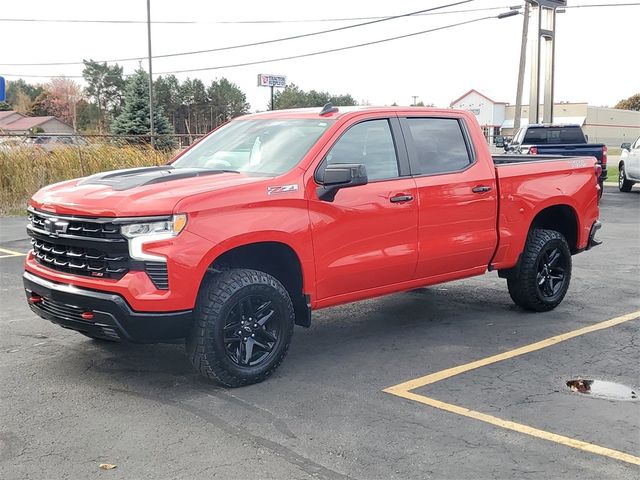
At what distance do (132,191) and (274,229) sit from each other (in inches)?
38.6

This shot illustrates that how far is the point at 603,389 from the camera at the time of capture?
4918mm

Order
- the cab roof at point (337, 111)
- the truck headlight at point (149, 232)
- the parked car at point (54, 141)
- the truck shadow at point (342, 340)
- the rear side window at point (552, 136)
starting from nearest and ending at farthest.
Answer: the truck headlight at point (149, 232) → the truck shadow at point (342, 340) → the cab roof at point (337, 111) → the parked car at point (54, 141) → the rear side window at point (552, 136)

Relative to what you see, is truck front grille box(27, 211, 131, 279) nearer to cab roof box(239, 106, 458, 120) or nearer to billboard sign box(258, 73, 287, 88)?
cab roof box(239, 106, 458, 120)

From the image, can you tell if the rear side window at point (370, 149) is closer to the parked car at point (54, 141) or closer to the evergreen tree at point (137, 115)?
the parked car at point (54, 141)

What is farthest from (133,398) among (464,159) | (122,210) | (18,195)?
(18,195)

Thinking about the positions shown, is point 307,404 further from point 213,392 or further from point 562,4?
point 562,4

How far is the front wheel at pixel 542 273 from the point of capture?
22.5ft

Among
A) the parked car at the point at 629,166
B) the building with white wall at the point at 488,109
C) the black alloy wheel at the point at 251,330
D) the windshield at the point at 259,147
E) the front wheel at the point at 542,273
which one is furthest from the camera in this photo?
the building with white wall at the point at 488,109

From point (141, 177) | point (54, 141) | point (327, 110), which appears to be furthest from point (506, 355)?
point (54, 141)

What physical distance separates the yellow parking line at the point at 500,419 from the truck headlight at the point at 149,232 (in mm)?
1790

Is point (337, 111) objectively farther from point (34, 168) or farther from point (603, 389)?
point (34, 168)

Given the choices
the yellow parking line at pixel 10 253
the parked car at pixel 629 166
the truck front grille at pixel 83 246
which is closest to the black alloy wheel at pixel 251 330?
the truck front grille at pixel 83 246

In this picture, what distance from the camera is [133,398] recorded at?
4.69m

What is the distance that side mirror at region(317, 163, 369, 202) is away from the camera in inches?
198
